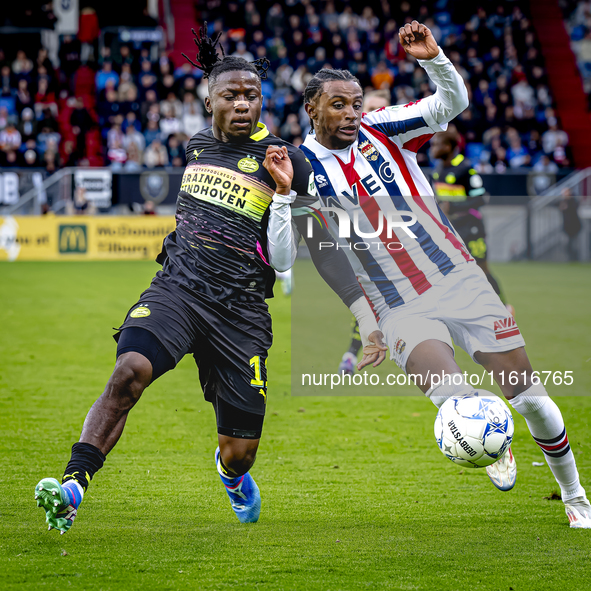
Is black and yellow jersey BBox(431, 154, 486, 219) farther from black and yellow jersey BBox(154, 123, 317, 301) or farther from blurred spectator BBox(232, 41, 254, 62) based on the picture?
blurred spectator BBox(232, 41, 254, 62)

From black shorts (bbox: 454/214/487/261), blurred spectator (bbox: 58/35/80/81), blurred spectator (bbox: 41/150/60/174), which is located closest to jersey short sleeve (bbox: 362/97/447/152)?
black shorts (bbox: 454/214/487/261)

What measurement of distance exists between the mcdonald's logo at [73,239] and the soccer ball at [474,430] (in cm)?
1673

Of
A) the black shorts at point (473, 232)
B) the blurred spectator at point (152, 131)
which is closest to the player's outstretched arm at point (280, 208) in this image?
the black shorts at point (473, 232)

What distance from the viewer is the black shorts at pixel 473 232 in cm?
883

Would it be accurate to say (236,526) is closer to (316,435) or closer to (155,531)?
(155,531)

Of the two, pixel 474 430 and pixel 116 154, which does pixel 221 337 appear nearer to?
pixel 474 430

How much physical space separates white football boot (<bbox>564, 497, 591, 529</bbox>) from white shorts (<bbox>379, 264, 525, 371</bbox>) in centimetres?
83

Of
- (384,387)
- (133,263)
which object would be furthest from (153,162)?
(384,387)

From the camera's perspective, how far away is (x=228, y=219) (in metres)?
3.98

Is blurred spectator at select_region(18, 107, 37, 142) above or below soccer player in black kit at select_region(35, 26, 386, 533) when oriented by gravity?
below

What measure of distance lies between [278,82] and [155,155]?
4447 mm

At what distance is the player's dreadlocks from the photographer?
407 cm

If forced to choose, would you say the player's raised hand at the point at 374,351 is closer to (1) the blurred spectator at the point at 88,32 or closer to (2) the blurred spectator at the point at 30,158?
(2) the blurred spectator at the point at 30,158

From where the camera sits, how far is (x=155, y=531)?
3.85 meters
